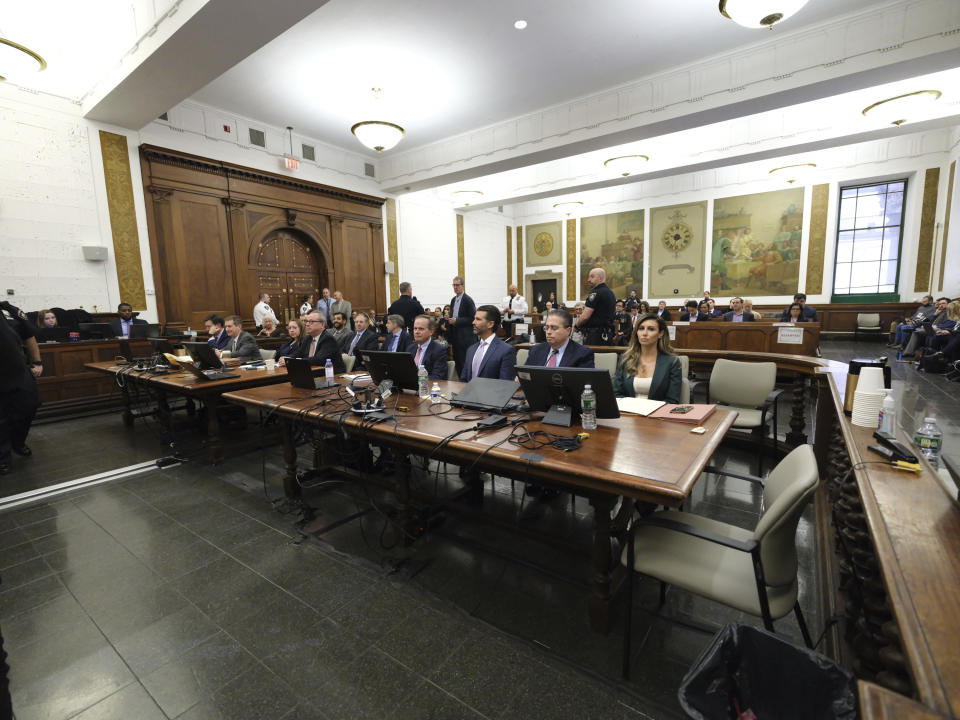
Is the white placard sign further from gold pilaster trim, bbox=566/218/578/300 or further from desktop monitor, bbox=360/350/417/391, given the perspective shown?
gold pilaster trim, bbox=566/218/578/300

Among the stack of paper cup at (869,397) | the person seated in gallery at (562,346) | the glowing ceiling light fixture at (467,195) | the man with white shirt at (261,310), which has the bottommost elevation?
the stack of paper cup at (869,397)

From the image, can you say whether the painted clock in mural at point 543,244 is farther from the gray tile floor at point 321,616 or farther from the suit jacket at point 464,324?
the gray tile floor at point 321,616

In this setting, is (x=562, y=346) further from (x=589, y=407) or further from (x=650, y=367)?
(x=589, y=407)

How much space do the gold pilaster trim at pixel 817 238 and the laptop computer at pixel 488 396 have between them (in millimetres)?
11950

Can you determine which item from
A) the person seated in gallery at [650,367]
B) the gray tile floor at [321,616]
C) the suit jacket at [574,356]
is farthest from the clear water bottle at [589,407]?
the person seated in gallery at [650,367]

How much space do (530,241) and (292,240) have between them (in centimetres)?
853

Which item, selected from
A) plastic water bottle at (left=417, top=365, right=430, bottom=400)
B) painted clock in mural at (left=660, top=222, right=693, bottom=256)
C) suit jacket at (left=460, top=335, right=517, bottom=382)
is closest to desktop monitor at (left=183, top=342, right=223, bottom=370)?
plastic water bottle at (left=417, top=365, right=430, bottom=400)

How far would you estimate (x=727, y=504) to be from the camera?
9.54 ft

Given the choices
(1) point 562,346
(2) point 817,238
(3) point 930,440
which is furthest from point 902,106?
(3) point 930,440

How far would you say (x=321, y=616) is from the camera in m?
1.97

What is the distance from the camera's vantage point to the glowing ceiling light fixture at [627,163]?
316 inches

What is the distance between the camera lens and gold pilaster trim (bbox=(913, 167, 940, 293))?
31.2ft

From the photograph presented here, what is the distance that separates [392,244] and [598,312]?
6.91 m

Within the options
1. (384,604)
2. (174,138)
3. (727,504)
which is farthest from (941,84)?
(174,138)
